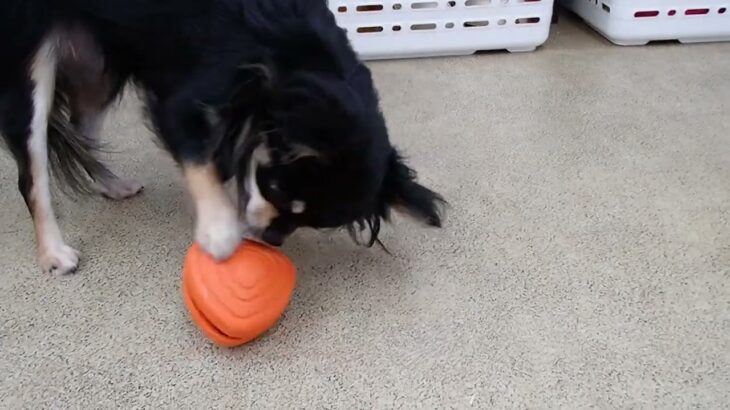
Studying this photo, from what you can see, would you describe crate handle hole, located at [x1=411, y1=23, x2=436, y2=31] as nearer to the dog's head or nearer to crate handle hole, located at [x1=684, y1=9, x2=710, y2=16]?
crate handle hole, located at [x1=684, y1=9, x2=710, y2=16]

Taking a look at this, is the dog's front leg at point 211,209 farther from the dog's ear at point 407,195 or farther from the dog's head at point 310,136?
the dog's ear at point 407,195

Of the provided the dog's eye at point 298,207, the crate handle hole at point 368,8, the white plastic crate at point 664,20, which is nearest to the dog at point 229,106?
the dog's eye at point 298,207

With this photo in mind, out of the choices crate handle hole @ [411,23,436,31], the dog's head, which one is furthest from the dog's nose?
crate handle hole @ [411,23,436,31]

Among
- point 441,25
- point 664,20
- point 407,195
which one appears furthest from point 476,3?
point 407,195

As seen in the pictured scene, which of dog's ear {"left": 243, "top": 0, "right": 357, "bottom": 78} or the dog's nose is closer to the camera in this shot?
dog's ear {"left": 243, "top": 0, "right": 357, "bottom": 78}

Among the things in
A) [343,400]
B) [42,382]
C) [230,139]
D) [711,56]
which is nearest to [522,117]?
[711,56]

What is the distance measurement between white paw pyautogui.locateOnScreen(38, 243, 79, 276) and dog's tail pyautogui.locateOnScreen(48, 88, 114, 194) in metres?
0.19

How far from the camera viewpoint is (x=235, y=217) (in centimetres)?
120

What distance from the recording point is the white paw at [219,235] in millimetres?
1134

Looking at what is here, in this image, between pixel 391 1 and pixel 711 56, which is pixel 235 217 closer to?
pixel 391 1

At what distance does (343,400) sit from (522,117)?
3.50ft

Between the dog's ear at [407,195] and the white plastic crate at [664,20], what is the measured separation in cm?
134

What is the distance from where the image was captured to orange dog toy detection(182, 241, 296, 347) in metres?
1.07

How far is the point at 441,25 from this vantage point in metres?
2.24
